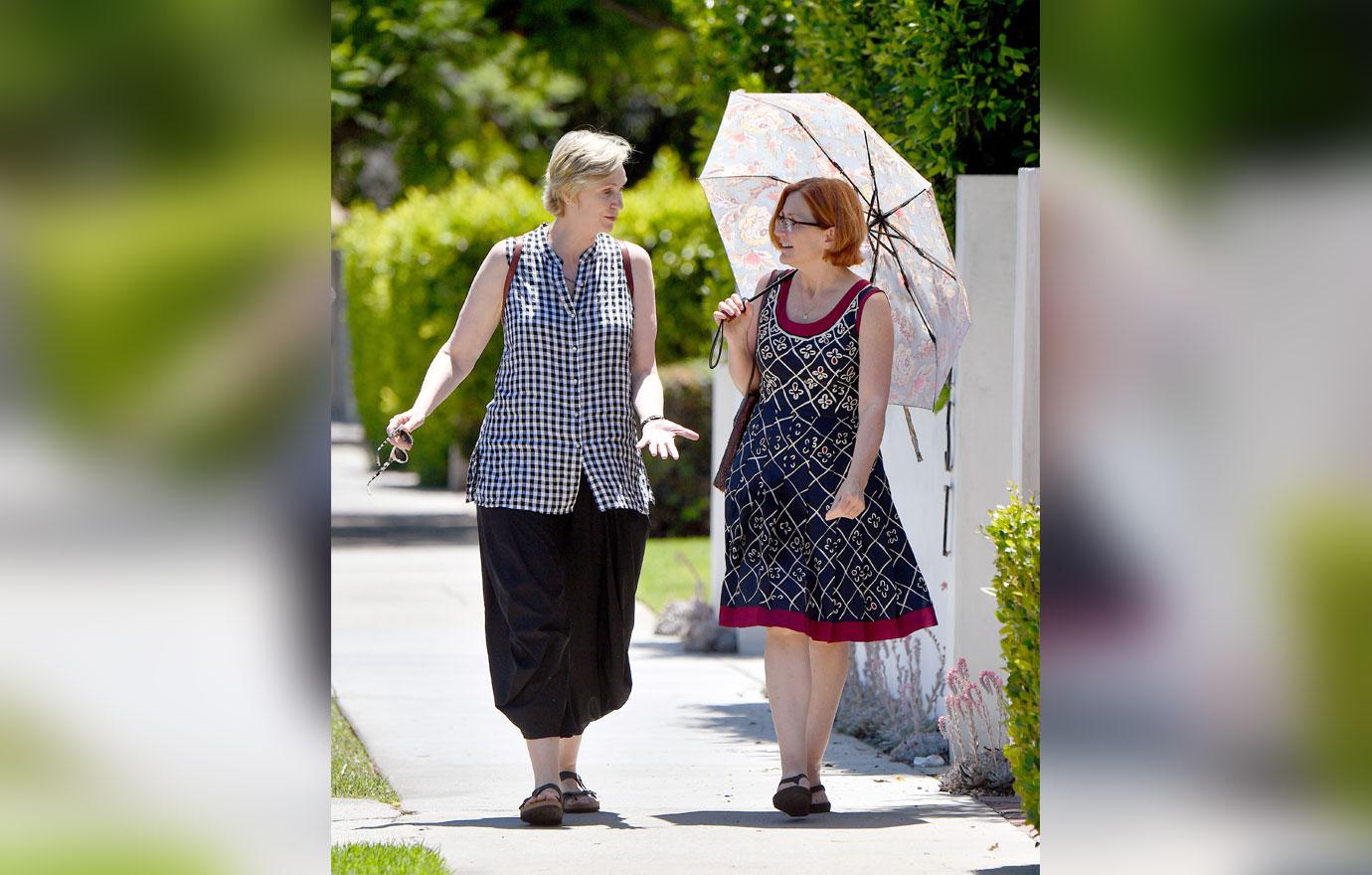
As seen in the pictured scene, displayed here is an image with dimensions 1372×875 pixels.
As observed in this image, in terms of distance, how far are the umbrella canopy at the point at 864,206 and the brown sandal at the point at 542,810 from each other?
161cm

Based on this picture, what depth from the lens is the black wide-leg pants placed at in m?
5.40

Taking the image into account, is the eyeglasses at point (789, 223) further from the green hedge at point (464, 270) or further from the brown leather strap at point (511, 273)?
the green hedge at point (464, 270)

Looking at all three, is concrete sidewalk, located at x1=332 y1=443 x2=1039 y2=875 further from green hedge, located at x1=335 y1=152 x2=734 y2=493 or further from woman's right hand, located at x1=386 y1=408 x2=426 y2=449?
green hedge, located at x1=335 y1=152 x2=734 y2=493

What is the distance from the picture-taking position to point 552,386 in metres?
5.49

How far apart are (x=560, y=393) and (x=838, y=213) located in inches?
38.2

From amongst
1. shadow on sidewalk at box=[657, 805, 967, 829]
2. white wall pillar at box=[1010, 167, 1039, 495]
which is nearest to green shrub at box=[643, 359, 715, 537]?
white wall pillar at box=[1010, 167, 1039, 495]

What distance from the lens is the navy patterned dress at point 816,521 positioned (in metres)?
5.46

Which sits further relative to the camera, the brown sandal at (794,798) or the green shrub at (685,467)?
the green shrub at (685,467)

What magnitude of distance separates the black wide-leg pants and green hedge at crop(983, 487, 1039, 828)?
1.17 meters
